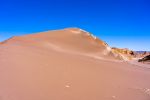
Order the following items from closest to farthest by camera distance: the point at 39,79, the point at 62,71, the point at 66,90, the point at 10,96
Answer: the point at 10,96, the point at 66,90, the point at 39,79, the point at 62,71

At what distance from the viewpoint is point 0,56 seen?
5738mm

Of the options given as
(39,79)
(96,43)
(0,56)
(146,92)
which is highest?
(96,43)

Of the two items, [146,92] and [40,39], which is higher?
[40,39]

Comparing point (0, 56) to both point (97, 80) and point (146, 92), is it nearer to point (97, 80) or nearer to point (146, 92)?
point (97, 80)

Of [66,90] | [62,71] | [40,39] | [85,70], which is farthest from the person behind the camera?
[40,39]

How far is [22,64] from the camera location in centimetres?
515

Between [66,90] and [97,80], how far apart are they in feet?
3.57

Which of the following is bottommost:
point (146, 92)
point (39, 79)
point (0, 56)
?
point (146, 92)

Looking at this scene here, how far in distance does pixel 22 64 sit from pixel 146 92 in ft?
9.09

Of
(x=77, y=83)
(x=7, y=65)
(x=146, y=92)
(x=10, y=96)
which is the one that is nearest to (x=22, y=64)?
(x=7, y=65)

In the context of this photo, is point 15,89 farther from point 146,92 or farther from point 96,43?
point 96,43

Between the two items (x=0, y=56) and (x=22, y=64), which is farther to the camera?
(x=0, y=56)

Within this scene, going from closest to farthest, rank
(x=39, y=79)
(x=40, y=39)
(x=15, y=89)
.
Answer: (x=15, y=89) → (x=39, y=79) → (x=40, y=39)

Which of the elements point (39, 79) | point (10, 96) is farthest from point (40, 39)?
point (10, 96)
